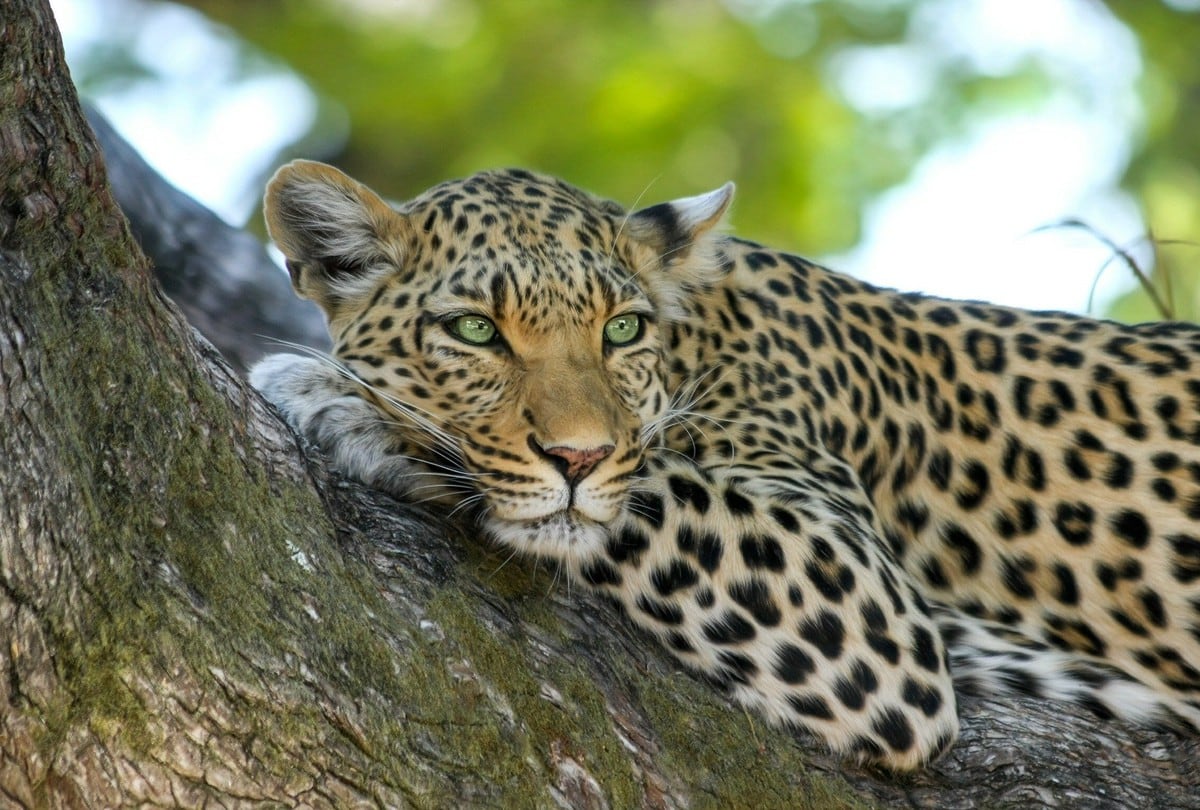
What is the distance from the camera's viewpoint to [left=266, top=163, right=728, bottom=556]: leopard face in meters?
4.85

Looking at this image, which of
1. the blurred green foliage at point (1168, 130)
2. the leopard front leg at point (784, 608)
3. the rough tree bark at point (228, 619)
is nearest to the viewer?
the rough tree bark at point (228, 619)

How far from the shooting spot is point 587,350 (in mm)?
5234

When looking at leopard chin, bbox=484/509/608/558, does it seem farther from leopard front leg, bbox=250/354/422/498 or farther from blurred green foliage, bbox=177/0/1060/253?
blurred green foliage, bbox=177/0/1060/253

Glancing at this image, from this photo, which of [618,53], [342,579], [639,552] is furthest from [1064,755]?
[618,53]

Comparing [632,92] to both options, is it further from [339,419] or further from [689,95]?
[339,419]

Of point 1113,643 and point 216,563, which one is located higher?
point 216,563

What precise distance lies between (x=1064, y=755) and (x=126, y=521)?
3.19m

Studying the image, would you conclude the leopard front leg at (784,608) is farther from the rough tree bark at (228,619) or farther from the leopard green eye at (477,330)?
the leopard green eye at (477,330)

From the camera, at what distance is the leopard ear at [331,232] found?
17.5ft

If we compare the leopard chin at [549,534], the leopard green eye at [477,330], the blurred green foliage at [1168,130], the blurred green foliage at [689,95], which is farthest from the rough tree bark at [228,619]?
the blurred green foliage at [1168,130]

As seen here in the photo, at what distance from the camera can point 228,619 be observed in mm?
3750

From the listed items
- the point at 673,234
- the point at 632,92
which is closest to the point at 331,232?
the point at 673,234

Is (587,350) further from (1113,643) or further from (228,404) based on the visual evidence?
(1113,643)

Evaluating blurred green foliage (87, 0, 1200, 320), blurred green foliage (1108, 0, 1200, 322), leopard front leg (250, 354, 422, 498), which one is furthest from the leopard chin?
blurred green foliage (1108, 0, 1200, 322)
